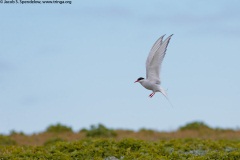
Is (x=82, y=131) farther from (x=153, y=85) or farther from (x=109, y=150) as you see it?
(x=153, y=85)

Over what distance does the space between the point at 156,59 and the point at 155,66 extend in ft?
0.63

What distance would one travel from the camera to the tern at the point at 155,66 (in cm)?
1495

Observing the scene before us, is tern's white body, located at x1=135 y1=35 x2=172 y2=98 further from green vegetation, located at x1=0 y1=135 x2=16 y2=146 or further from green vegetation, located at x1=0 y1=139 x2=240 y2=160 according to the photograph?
green vegetation, located at x1=0 y1=135 x2=16 y2=146

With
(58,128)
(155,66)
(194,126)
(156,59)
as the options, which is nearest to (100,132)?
(58,128)

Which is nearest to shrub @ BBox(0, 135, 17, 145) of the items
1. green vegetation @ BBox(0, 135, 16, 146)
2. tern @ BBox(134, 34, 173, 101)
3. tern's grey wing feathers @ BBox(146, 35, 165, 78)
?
green vegetation @ BBox(0, 135, 16, 146)

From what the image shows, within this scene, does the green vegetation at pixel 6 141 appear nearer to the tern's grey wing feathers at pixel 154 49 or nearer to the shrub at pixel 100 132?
the shrub at pixel 100 132

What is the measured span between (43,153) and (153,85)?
14.0ft

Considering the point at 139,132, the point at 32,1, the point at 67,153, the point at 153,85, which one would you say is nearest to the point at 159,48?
the point at 153,85

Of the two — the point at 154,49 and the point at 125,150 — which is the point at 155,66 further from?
the point at 125,150

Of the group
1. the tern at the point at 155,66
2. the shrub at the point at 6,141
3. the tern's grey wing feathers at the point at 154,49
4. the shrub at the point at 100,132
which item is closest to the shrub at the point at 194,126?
the shrub at the point at 100,132

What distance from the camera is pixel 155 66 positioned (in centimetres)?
1511

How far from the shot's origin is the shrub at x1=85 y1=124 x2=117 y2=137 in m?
28.3

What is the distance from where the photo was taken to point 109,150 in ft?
57.3

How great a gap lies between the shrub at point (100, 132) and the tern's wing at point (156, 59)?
530 inches
